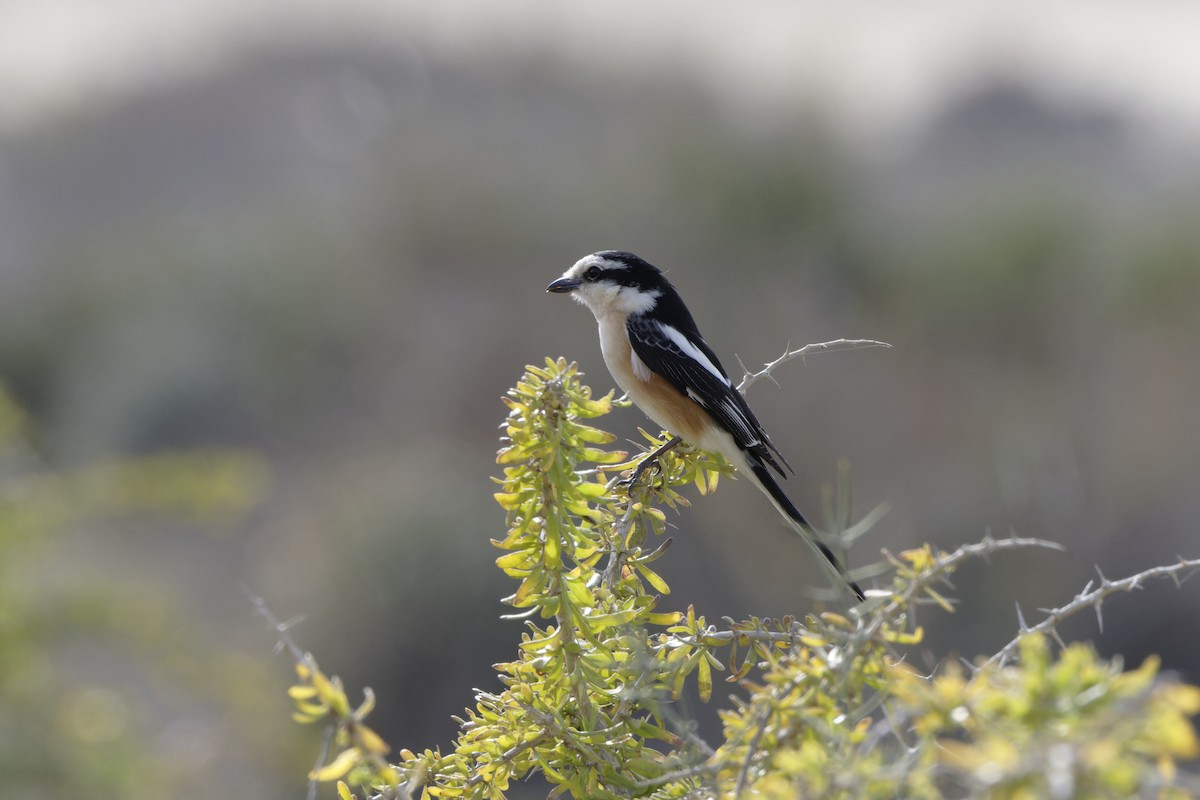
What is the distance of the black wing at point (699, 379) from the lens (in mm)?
4039

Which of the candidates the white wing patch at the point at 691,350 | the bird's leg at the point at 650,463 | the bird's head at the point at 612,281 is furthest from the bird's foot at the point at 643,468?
the bird's head at the point at 612,281

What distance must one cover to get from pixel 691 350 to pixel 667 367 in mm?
154

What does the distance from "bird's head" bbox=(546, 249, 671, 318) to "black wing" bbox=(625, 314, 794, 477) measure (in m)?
0.19

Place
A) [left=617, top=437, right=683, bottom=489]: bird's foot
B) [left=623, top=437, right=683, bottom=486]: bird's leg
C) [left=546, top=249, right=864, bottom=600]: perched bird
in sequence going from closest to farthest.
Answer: [left=617, top=437, right=683, bottom=489]: bird's foot, [left=623, top=437, right=683, bottom=486]: bird's leg, [left=546, top=249, right=864, bottom=600]: perched bird

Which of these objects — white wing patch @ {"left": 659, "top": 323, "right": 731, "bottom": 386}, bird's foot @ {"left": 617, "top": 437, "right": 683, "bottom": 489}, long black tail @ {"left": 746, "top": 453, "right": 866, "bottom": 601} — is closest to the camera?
bird's foot @ {"left": 617, "top": 437, "right": 683, "bottom": 489}

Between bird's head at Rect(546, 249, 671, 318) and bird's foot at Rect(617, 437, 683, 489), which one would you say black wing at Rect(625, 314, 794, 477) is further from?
bird's foot at Rect(617, 437, 683, 489)

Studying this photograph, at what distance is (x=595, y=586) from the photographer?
77.0 inches

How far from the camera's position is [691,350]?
4.41m

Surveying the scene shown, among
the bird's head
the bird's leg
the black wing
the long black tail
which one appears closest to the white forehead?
the bird's head

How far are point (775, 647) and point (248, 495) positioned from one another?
13.9ft

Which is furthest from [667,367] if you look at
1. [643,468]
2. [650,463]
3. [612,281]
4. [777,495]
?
[643,468]

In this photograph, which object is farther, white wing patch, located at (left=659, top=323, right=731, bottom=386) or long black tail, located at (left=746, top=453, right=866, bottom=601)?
white wing patch, located at (left=659, top=323, right=731, bottom=386)

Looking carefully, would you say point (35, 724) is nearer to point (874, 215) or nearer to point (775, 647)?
point (775, 647)

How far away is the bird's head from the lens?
4656 millimetres
